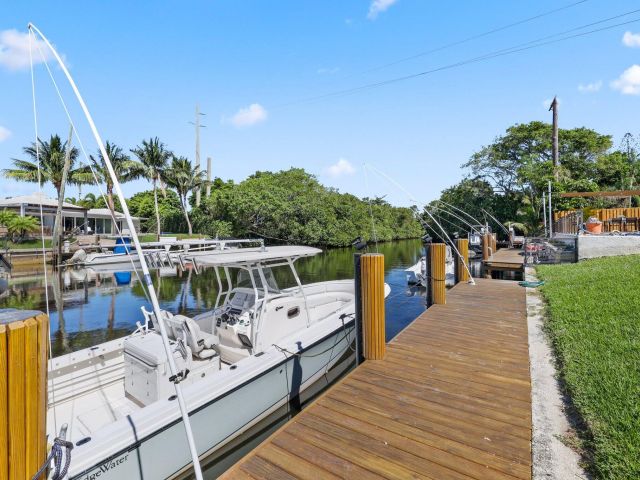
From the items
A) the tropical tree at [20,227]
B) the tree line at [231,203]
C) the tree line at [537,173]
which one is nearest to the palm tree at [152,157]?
the tree line at [231,203]

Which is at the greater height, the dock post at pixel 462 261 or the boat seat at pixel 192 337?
the dock post at pixel 462 261

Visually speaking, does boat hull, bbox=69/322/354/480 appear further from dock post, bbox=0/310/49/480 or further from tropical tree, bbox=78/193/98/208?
tropical tree, bbox=78/193/98/208

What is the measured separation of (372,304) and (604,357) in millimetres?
2685

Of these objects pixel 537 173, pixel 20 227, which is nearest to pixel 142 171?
pixel 20 227

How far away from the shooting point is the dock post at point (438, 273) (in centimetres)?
755

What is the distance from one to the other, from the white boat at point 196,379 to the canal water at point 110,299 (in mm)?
2237

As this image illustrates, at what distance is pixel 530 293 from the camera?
323 inches

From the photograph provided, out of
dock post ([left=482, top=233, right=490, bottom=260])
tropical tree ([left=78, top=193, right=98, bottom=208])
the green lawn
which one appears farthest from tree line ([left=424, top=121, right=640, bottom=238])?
tropical tree ([left=78, top=193, right=98, bottom=208])

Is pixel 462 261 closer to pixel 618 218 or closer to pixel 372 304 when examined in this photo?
pixel 372 304

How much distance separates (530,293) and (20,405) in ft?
30.0

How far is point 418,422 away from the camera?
319 centimetres

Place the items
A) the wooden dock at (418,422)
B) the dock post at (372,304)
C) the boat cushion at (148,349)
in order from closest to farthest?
1. the wooden dock at (418,422)
2. the boat cushion at (148,349)
3. the dock post at (372,304)

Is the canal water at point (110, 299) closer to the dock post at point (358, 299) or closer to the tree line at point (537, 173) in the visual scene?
the dock post at point (358, 299)

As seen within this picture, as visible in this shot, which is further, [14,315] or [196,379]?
[196,379]
